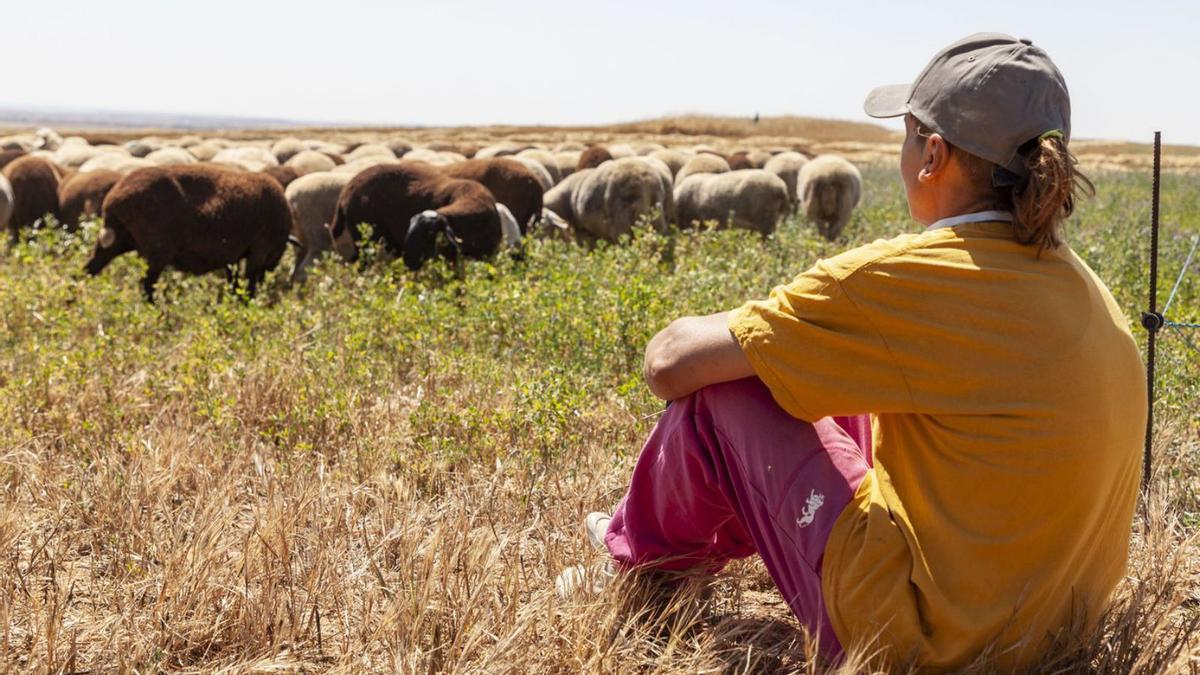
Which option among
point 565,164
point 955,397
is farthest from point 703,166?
point 955,397

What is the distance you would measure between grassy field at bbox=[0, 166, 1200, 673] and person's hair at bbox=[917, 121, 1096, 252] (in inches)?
44.9

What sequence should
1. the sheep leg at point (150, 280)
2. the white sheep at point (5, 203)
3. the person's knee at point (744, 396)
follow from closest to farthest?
the person's knee at point (744, 396) → the sheep leg at point (150, 280) → the white sheep at point (5, 203)

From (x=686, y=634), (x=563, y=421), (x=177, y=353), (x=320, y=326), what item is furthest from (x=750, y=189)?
(x=686, y=634)

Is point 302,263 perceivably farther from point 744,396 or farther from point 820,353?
point 820,353

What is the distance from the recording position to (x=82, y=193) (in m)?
13.3

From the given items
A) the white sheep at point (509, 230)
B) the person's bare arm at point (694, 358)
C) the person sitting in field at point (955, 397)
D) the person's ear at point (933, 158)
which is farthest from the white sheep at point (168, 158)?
the person's ear at point (933, 158)

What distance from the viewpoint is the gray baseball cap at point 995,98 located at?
2.35m

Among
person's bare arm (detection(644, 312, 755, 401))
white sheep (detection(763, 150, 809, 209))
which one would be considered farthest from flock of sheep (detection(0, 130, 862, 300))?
person's bare arm (detection(644, 312, 755, 401))

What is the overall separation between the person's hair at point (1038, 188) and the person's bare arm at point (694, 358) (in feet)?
2.31

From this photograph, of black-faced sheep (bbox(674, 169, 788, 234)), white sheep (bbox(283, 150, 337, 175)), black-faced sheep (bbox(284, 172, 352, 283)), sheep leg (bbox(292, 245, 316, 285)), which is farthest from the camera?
white sheep (bbox(283, 150, 337, 175))

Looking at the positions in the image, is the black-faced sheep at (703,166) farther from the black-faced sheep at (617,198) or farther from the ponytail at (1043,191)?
the ponytail at (1043,191)

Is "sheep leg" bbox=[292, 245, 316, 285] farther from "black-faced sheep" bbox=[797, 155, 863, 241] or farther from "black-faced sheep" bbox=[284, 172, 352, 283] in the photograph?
"black-faced sheep" bbox=[797, 155, 863, 241]

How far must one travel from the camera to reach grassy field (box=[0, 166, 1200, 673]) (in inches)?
117

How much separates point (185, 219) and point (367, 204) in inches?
92.3
